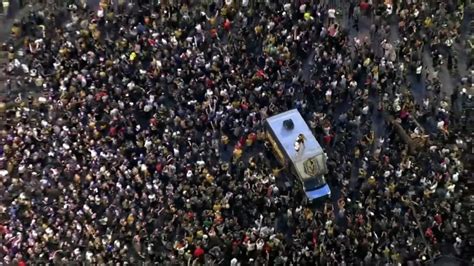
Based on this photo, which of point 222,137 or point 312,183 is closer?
point 312,183

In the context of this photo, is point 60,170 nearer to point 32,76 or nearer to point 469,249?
point 32,76

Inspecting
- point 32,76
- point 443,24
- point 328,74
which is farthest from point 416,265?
point 32,76

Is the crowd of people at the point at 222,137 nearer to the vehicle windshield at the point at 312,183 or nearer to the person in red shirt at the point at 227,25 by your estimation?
the person in red shirt at the point at 227,25

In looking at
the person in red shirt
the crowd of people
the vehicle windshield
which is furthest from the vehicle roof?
the person in red shirt

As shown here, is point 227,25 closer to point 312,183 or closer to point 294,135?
point 294,135

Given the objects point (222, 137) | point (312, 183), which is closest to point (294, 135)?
point (312, 183)

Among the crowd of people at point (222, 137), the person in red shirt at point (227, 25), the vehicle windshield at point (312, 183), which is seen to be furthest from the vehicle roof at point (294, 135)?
the person in red shirt at point (227, 25)
